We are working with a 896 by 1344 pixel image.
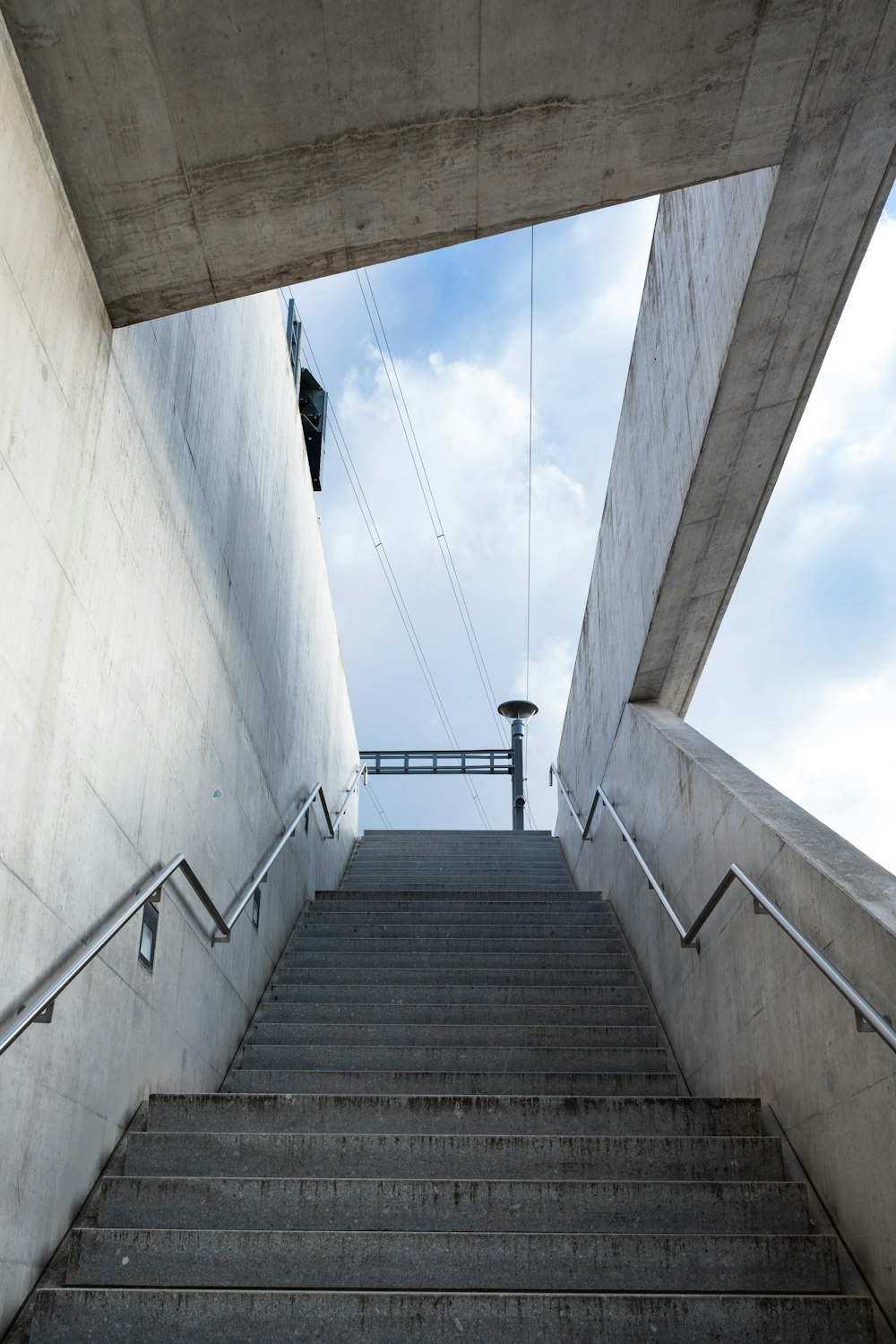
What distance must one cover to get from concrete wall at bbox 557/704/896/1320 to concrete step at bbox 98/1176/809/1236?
281 millimetres

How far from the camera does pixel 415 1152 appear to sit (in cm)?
311

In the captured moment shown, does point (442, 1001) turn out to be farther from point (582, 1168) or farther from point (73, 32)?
point (73, 32)

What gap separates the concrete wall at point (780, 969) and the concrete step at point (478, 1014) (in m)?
0.25

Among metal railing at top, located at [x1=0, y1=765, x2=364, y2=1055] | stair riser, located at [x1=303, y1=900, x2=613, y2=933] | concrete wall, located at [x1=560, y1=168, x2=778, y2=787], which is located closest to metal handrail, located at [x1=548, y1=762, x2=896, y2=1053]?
stair riser, located at [x1=303, y1=900, x2=613, y2=933]

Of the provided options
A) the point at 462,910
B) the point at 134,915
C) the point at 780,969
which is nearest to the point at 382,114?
the point at 134,915

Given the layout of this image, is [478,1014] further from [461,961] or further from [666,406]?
[666,406]

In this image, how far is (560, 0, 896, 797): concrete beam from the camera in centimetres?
315

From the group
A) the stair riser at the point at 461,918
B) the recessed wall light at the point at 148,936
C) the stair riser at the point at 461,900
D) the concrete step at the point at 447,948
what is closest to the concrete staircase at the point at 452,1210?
the recessed wall light at the point at 148,936

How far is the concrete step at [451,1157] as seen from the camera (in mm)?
3084

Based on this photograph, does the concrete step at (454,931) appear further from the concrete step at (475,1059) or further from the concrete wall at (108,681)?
the concrete step at (475,1059)

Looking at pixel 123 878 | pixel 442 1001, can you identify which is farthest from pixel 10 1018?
pixel 442 1001

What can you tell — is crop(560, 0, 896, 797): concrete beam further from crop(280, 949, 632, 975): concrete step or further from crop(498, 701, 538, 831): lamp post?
crop(498, 701, 538, 831): lamp post

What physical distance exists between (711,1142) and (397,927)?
10.3ft

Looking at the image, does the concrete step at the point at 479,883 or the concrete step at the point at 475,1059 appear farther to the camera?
the concrete step at the point at 479,883
